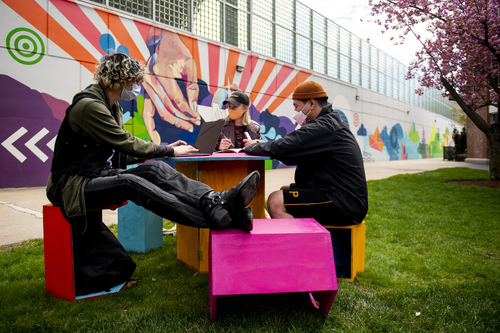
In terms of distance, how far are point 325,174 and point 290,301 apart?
965 mm

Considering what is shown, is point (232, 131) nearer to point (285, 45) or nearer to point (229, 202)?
point (229, 202)

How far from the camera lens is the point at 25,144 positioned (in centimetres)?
800

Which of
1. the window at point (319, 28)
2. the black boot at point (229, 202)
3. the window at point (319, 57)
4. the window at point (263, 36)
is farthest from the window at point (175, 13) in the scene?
the black boot at point (229, 202)

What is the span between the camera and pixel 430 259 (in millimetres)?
3090

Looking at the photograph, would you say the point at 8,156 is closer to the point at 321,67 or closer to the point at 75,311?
the point at 75,311

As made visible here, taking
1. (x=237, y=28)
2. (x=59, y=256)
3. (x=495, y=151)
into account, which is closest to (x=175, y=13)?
(x=237, y=28)

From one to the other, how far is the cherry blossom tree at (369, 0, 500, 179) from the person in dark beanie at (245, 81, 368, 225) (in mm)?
7817

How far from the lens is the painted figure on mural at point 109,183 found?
189cm

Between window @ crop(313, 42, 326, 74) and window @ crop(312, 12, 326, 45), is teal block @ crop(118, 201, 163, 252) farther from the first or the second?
window @ crop(312, 12, 326, 45)

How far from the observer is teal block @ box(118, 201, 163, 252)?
10.9 feet

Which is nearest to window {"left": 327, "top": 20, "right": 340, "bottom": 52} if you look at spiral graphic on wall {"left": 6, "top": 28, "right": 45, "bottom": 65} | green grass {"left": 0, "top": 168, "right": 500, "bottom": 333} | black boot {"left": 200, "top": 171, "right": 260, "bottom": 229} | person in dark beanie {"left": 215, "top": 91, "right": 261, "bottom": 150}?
spiral graphic on wall {"left": 6, "top": 28, "right": 45, "bottom": 65}

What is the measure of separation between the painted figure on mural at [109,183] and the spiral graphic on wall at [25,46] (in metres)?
7.54

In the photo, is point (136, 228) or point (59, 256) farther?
point (136, 228)

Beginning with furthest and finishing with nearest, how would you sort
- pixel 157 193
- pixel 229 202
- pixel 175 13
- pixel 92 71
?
pixel 175 13
pixel 92 71
pixel 157 193
pixel 229 202
